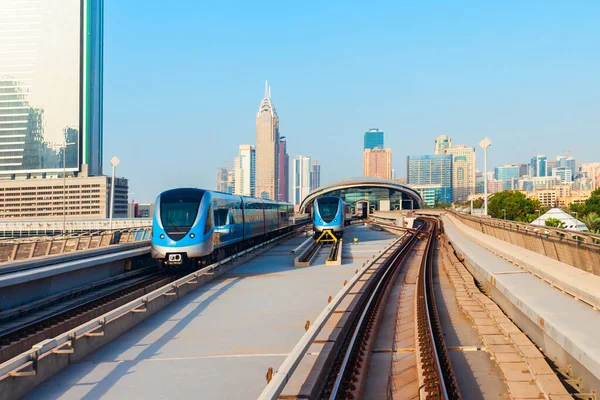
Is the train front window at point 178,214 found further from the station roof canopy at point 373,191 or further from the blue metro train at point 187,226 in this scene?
the station roof canopy at point 373,191

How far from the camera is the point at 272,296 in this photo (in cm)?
1619

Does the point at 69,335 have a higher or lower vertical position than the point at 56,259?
lower

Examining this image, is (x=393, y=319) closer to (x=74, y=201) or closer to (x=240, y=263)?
(x=240, y=263)

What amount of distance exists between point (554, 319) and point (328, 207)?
28254 millimetres

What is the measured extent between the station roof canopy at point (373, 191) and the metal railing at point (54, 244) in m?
89.7

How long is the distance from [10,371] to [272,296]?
9242 millimetres

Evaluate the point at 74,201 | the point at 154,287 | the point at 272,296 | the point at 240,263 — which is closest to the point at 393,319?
the point at 272,296

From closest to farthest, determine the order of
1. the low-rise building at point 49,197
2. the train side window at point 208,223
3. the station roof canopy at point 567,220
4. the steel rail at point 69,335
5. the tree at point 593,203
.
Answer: the steel rail at point 69,335 < the train side window at point 208,223 < the station roof canopy at point 567,220 < the tree at point 593,203 < the low-rise building at point 49,197

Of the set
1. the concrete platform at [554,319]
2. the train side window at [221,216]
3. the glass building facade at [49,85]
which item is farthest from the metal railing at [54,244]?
the glass building facade at [49,85]

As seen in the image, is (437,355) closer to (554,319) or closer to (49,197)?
(554,319)

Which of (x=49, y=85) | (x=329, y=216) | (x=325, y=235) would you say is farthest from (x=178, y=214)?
(x=49, y=85)

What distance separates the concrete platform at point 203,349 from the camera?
7.99 m

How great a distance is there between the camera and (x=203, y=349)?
1014 centimetres

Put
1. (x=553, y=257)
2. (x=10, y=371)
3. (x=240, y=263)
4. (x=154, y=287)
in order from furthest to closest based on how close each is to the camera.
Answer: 1. (x=240, y=263)
2. (x=154, y=287)
3. (x=553, y=257)
4. (x=10, y=371)
